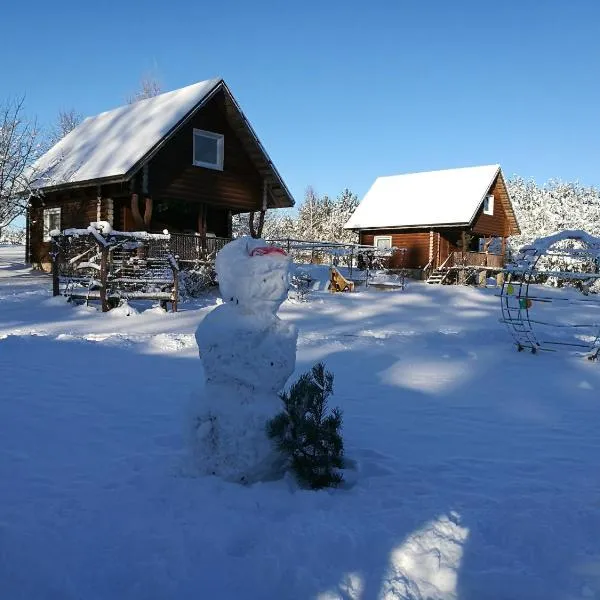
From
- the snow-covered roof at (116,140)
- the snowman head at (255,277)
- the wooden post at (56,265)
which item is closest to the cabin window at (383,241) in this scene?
the snow-covered roof at (116,140)

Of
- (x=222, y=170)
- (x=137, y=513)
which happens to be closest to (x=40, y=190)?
(x=222, y=170)

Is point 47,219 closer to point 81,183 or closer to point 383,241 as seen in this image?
point 81,183

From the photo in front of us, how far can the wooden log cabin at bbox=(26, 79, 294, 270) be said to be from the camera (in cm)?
1764

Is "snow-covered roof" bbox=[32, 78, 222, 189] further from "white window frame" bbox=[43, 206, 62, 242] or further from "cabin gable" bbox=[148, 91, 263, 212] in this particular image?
"white window frame" bbox=[43, 206, 62, 242]

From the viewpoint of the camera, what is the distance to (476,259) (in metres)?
29.3

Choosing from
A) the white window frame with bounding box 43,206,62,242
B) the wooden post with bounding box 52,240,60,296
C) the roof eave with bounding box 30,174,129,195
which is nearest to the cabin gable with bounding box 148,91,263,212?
the roof eave with bounding box 30,174,129,195

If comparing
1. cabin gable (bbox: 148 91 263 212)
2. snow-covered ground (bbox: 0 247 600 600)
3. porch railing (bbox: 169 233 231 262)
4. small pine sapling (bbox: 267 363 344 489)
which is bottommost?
snow-covered ground (bbox: 0 247 600 600)

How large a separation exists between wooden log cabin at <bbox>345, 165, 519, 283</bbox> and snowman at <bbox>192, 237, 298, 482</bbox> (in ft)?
81.5

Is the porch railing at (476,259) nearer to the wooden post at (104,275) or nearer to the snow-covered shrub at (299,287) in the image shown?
the snow-covered shrub at (299,287)

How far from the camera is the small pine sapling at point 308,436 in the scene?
391 centimetres

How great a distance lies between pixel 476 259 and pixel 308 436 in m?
27.2

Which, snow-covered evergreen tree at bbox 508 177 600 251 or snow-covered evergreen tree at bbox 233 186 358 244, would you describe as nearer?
snow-covered evergreen tree at bbox 508 177 600 251

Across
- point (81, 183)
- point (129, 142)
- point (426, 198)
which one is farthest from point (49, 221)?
point (426, 198)

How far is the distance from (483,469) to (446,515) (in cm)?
106
